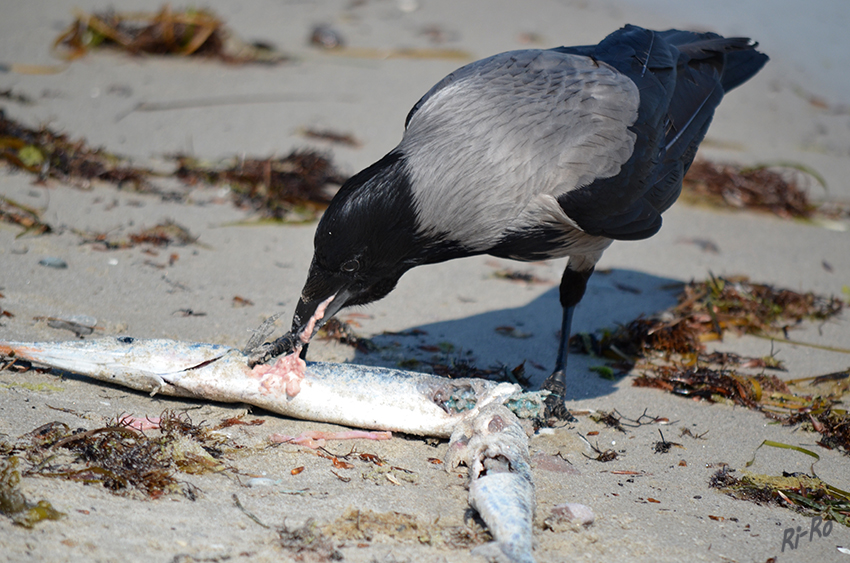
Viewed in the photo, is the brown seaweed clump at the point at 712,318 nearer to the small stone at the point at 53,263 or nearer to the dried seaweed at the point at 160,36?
the small stone at the point at 53,263

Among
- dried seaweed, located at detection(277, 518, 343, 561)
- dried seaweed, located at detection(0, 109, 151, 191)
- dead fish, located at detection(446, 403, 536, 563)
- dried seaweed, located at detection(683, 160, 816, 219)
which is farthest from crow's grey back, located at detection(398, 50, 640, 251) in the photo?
dried seaweed, located at detection(683, 160, 816, 219)

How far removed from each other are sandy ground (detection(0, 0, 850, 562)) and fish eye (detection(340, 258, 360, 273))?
2.27 ft

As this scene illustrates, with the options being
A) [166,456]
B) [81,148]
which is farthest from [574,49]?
[81,148]

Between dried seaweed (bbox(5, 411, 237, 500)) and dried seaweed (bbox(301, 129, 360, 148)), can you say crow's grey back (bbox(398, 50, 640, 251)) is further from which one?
dried seaweed (bbox(301, 129, 360, 148))

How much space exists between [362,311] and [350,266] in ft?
4.78

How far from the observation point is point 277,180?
5.86 metres

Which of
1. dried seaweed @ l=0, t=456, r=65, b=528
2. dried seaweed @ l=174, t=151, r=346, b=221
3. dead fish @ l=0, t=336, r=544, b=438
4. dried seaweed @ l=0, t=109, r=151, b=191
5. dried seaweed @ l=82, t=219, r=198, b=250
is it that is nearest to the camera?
dried seaweed @ l=0, t=456, r=65, b=528

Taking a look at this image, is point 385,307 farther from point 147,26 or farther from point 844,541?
point 147,26

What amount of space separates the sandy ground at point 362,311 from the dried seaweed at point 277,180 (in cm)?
24

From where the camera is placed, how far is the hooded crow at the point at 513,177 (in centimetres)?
307

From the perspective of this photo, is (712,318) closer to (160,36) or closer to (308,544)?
(308,544)

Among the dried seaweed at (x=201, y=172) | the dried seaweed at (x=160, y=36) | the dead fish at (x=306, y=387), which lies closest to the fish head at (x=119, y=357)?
the dead fish at (x=306, y=387)

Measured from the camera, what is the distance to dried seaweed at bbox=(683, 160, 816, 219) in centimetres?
682

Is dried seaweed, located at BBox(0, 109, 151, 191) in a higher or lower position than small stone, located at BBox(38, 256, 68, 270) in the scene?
higher
